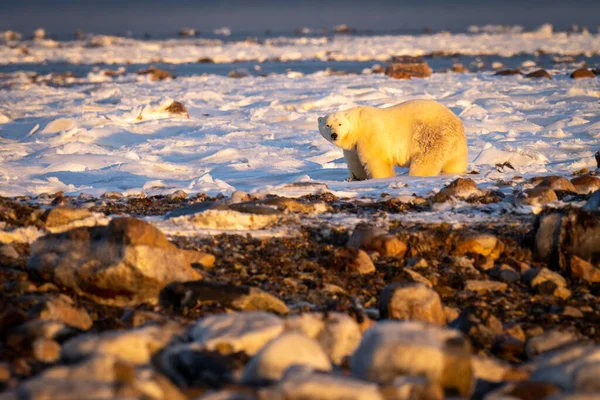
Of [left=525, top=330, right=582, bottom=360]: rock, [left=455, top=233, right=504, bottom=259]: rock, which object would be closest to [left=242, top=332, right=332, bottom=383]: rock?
[left=525, top=330, right=582, bottom=360]: rock

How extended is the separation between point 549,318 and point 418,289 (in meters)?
0.82

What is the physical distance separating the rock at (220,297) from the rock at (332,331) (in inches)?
26.0

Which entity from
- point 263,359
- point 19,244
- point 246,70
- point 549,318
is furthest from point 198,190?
point 246,70

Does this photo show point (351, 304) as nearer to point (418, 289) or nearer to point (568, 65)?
point (418, 289)

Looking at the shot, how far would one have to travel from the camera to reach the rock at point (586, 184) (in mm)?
6211

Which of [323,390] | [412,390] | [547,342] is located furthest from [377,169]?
[323,390]

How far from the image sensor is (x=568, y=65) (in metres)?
23.2

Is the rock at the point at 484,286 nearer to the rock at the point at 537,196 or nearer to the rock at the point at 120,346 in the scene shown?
the rock at the point at 537,196

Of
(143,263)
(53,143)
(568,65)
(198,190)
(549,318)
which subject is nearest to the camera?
(143,263)

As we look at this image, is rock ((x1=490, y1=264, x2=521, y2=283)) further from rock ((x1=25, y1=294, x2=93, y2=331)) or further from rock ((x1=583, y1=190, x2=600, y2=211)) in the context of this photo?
rock ((x1=25, y1=294, x2=93, y2=331))

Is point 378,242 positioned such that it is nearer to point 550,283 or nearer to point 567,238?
point 550,283

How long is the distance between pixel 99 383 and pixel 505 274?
2.99 metres

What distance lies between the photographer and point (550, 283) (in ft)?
14.8

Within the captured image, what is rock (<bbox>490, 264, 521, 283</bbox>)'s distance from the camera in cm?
466
